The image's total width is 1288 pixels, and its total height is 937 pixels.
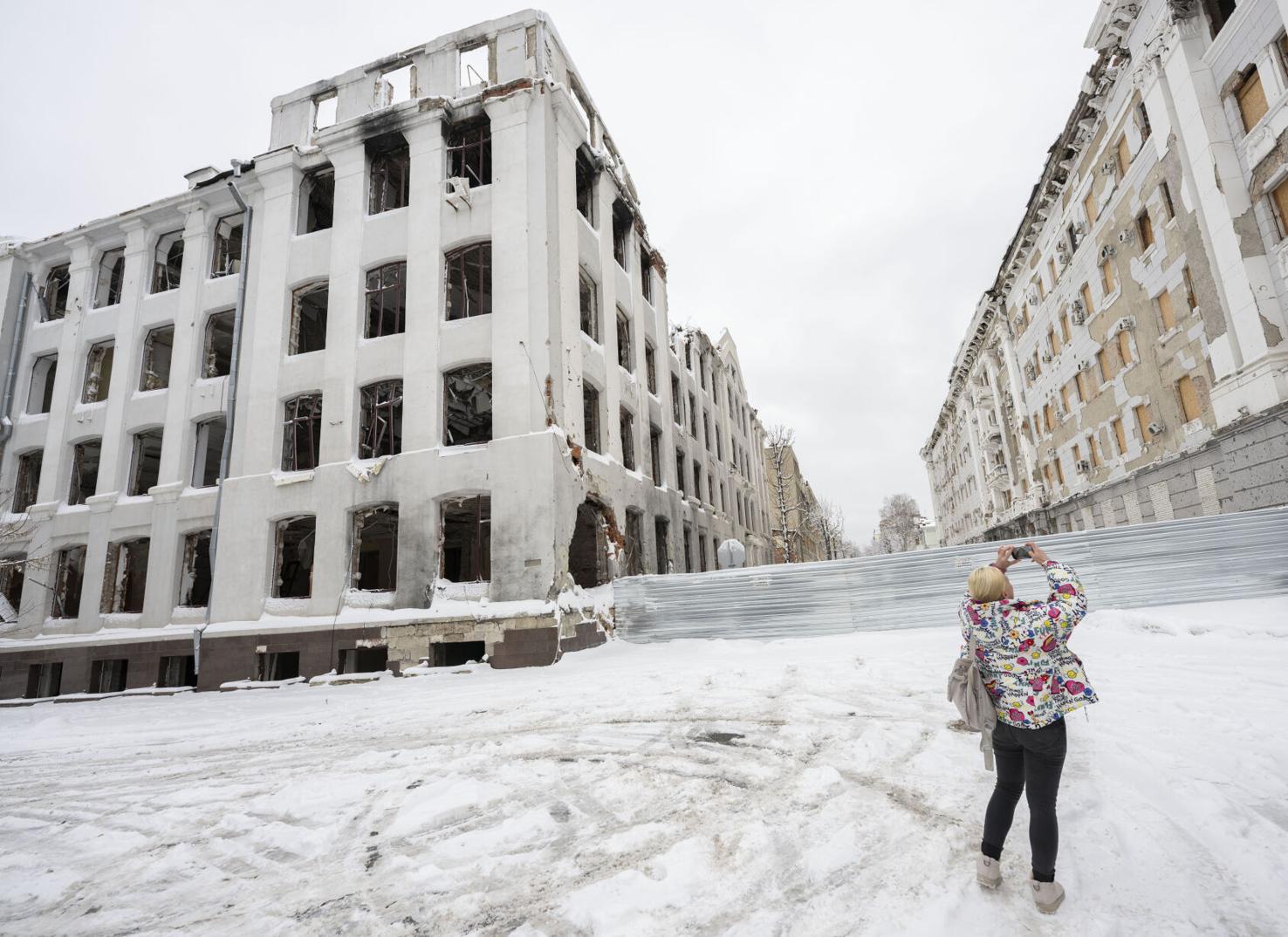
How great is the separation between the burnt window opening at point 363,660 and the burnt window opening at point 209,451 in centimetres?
784

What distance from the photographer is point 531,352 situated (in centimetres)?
1380

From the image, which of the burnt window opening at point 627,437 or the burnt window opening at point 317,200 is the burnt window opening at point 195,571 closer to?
the burnt window opening at point 317,200

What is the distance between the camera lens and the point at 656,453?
20672 millimetres

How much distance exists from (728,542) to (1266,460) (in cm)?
1412

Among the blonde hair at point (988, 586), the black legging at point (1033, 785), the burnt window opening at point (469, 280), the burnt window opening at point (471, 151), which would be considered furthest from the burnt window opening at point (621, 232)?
the black legging at point (1033, 785)

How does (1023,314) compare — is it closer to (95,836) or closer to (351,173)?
(351,173)

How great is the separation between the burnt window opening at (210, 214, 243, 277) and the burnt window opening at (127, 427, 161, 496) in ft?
17.7

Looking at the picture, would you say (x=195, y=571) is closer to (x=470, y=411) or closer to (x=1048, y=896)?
(x=470, y=411)

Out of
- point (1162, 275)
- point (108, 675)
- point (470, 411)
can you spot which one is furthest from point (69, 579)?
point (1162, 275)

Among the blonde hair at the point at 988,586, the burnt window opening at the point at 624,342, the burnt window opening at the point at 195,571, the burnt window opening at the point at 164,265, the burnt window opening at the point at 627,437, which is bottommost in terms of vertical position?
the blonde hair at the point at 988,586

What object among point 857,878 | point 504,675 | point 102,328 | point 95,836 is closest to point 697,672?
point 504,675

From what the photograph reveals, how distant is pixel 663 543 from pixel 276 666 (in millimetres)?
11052

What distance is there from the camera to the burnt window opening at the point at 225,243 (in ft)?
62.5

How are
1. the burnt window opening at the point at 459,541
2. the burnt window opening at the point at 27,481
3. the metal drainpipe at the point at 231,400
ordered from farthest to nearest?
the burnt window opening at the point at 27,481
the burnt window opening at the point at 459,541
the metal drainpipe at the point at 231,400
